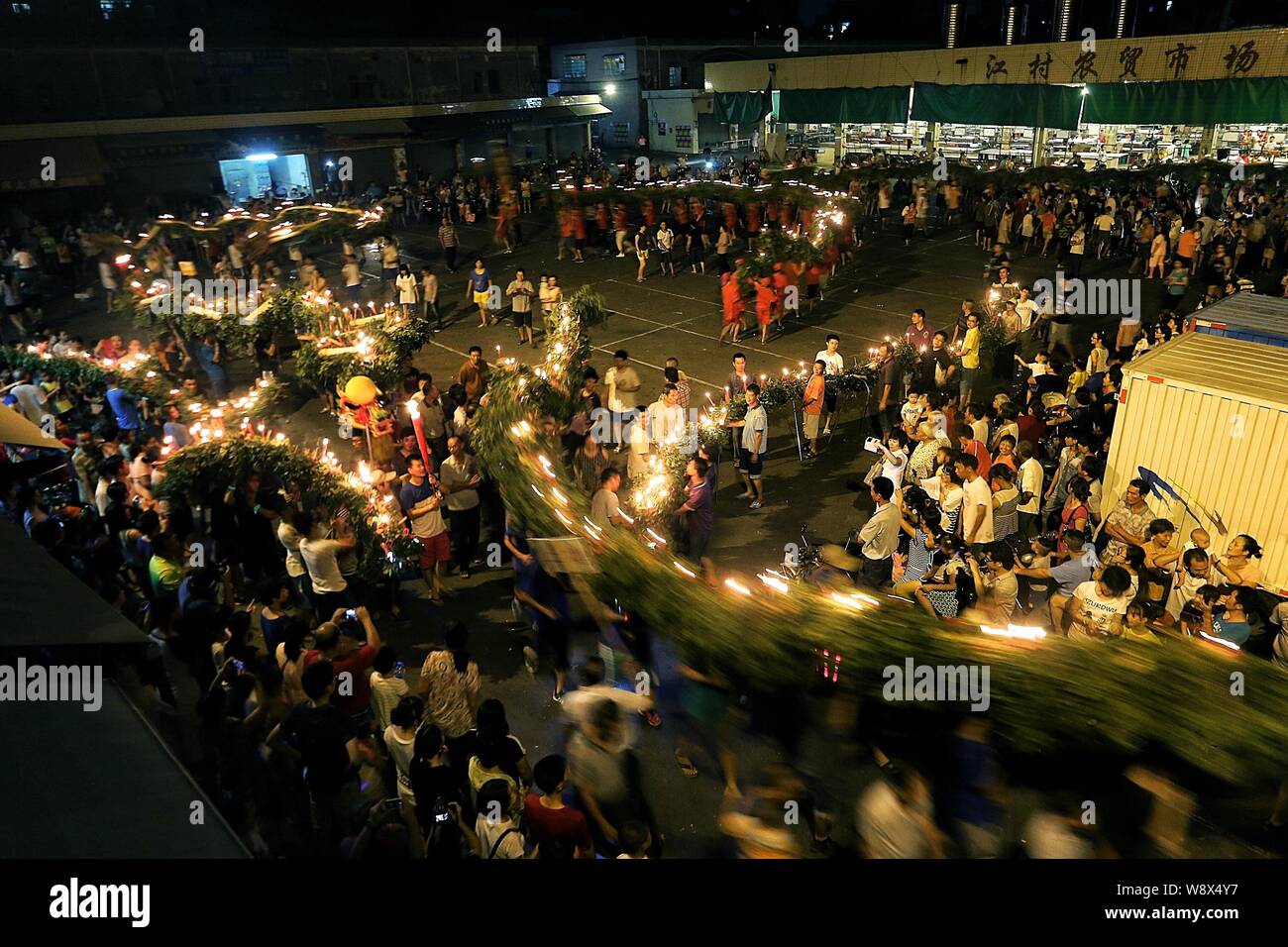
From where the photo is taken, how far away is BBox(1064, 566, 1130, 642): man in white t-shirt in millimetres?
5570

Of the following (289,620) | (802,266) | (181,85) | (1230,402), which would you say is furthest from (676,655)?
(181,85)

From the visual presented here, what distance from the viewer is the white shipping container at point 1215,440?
7113 mm

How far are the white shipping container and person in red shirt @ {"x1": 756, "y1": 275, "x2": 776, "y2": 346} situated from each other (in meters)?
8.37

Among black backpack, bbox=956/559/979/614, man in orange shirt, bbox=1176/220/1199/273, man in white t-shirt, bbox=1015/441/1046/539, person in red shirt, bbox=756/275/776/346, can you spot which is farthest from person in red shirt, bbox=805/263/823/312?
black backpack, bbox=956/559/979/614

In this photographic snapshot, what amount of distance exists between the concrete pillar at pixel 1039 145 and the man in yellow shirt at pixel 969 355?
2036 cm

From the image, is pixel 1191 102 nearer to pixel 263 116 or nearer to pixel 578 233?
pixel 578 233

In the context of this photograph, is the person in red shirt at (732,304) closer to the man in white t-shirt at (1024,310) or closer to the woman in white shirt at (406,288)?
the man in white t-shirt at (1024,310)

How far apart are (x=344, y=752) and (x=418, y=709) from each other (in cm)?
51

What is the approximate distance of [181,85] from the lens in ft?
107

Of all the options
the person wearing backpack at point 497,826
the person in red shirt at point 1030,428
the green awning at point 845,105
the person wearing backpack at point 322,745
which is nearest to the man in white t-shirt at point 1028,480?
the person in red shirt at point 1030,428

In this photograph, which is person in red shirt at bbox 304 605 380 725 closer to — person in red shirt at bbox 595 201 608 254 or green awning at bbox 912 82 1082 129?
person in red shirt at bbox 595 201 608 254

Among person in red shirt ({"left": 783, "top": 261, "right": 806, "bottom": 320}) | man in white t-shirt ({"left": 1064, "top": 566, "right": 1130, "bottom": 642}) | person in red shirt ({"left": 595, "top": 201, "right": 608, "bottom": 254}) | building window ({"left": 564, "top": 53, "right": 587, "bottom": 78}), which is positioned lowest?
man in white t-shirt ({"left": 1064, "top": 566, "right": 1130, "bottom": 642})

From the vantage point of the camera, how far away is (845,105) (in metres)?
31.6

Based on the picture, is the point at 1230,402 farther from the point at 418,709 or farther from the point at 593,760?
the point at 418,709
